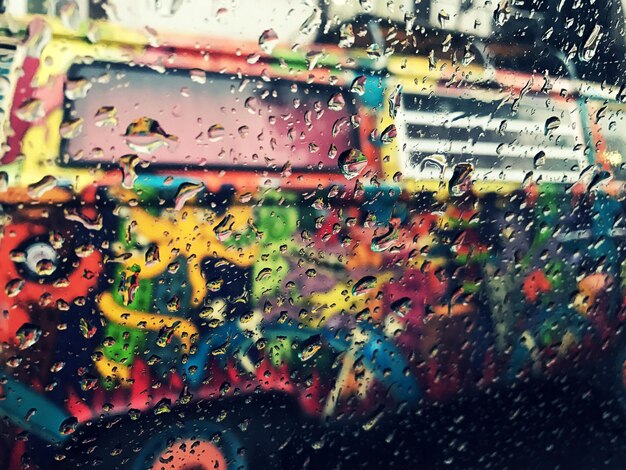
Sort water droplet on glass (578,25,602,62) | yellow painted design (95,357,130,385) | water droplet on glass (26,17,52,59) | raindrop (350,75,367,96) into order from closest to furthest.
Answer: water droplet on glass (26,17,52,59) → yellow painted design (95,357,130,385) → raindrop (350,75,367,96) → water droplet on glass (578,25,602,62)

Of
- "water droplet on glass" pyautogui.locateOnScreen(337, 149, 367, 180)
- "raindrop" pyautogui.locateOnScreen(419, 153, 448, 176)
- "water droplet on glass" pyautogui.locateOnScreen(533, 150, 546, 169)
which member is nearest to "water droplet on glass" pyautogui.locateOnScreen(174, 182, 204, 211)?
"water droplet on glass" pyautogui.locateOnScreen(337, 149, 367, 180)

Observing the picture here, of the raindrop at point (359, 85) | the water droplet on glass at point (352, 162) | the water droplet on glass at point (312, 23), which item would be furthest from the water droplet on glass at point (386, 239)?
the water droplet on glass at point (312, 23)

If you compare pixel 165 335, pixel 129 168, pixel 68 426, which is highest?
pixel 129 168

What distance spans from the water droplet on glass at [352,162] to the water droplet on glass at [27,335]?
1.52 ft

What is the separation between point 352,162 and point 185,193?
258mm

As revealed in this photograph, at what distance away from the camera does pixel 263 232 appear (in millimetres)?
807

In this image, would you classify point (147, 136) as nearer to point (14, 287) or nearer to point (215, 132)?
point (215, 132)

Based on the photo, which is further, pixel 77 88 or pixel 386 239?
pixel 386 239

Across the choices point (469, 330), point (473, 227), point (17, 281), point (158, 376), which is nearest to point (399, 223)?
point (473, 227)

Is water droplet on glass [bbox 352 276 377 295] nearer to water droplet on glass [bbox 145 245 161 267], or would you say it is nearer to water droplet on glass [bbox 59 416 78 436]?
water droplet on glass [bbox 145 245 161 267]

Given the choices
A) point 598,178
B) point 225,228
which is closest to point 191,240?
point 225,228

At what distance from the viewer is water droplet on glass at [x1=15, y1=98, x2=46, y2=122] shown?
0.60m

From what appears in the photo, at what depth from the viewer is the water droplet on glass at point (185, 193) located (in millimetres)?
730

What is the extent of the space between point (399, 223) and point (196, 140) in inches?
13.6
